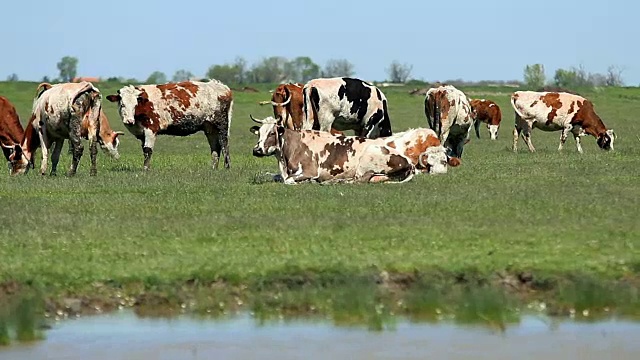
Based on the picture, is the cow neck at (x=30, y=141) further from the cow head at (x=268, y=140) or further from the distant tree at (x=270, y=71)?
the distant tree at (x=270, y=71)

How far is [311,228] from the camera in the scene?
1414 cm

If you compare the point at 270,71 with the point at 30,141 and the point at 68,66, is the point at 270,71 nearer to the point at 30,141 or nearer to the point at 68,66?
the point at 68,66

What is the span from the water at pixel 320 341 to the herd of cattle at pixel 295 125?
9.09 metres

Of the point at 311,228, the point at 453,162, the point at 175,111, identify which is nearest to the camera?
the point at 311,228

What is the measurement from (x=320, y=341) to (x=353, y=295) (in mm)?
1298

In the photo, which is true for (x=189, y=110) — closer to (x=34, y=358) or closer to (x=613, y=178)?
(x=613, y=178)

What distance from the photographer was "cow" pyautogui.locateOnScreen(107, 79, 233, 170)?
24344 mm

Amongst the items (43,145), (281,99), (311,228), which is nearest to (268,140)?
(43,145)

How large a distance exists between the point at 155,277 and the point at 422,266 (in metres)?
2.46

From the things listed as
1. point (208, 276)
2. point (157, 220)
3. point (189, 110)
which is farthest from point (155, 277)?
point (189, 110)

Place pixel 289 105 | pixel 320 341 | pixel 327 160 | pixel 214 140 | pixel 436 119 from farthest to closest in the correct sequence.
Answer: pixel 289 105, pixel 436 119, pixel 214 140, pixel 327 160, pixel 320 341

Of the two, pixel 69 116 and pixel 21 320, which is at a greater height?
pixel 69 116

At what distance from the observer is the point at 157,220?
1512cm

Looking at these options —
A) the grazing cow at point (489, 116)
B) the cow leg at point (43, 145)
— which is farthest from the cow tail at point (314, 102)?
the grazing cow at point (489, 116)
